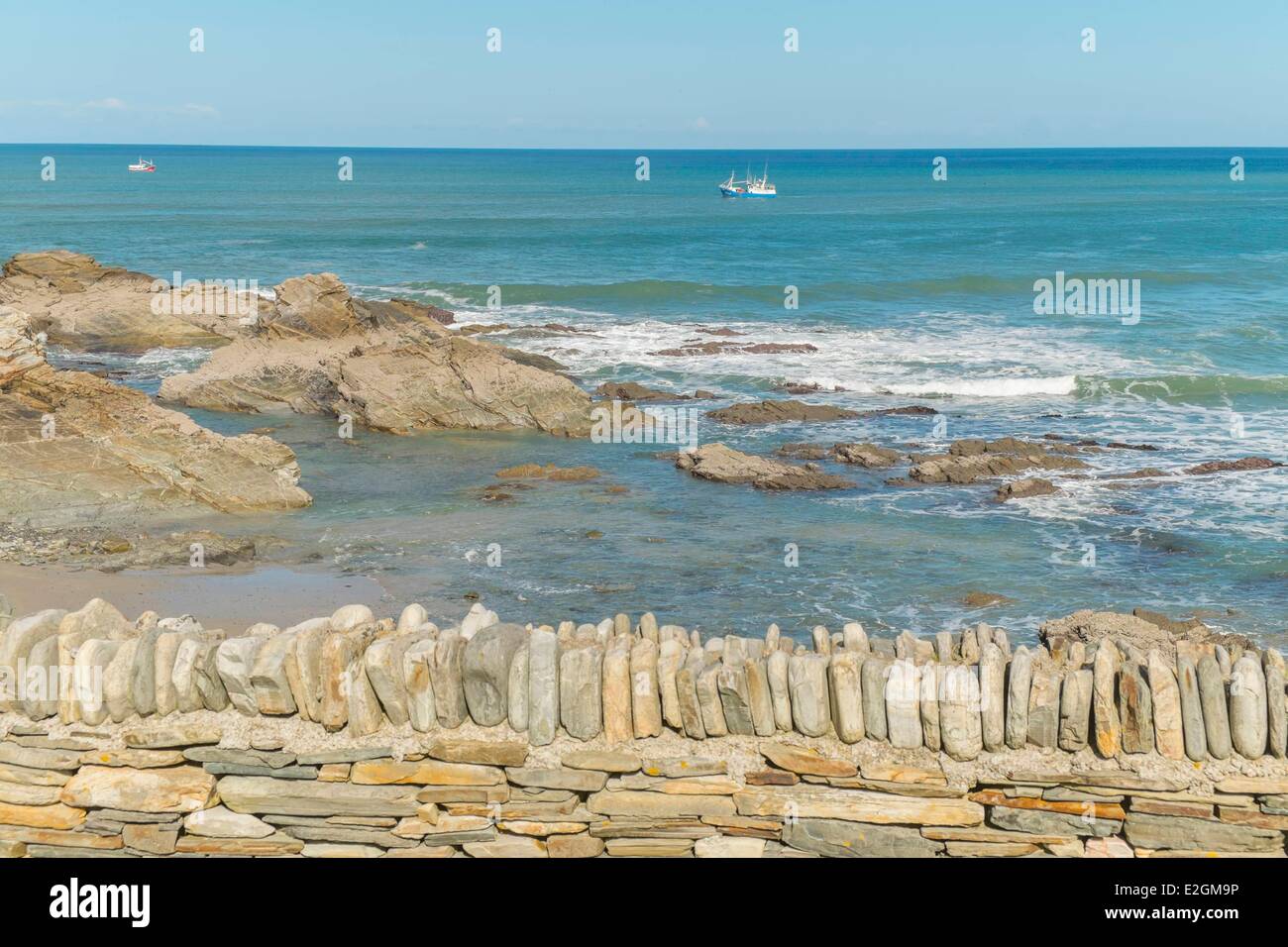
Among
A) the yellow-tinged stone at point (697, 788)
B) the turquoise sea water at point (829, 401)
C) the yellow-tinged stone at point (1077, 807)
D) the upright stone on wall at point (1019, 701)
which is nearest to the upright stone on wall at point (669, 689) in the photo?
the yellow-tinged stone at point (697, 788)

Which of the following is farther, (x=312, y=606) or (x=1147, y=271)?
(x=1147, y=271)

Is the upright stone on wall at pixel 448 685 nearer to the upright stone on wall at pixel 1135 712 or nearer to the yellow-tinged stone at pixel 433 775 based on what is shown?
the yellow-tinged stone at pixel 433 775

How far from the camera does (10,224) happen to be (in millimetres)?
73750

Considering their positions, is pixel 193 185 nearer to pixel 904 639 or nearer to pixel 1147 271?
pixel 1147 271

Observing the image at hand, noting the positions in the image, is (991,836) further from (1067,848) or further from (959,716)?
(959,716)

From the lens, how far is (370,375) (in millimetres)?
25219

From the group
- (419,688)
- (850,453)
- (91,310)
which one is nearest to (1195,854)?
(419,688)

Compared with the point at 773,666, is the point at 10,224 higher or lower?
higher

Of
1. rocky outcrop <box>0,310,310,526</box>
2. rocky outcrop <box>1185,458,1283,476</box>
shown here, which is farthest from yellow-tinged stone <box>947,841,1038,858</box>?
rocky outcrop <box>1185,458,1283,476</box>

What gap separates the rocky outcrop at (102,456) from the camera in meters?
16.8

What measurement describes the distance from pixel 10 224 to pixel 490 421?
198 ft

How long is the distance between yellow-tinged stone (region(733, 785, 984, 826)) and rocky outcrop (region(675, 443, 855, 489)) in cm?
1422

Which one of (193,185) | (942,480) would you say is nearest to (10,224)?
(193,185)

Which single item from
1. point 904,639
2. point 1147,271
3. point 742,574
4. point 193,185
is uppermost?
point 193,185
